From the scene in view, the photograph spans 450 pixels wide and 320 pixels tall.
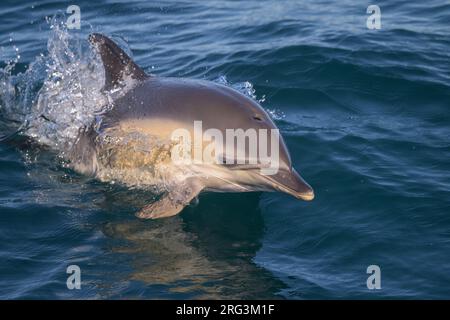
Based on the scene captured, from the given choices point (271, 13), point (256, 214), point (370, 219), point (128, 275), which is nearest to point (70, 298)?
point (128, 275)

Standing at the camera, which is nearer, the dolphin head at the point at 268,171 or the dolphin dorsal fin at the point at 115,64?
the dolphin head at the point at 268,171

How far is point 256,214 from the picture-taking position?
757 cm

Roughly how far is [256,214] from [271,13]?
7.04m

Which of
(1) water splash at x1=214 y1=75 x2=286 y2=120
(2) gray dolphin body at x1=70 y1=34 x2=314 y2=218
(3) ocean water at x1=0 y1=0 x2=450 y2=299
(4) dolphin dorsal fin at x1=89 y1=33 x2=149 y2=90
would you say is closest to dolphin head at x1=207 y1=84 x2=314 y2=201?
(2) gray dolphin body at x1=70 y1=34 x2=314 y2=218

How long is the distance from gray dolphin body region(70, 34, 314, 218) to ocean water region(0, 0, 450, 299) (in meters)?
0.24

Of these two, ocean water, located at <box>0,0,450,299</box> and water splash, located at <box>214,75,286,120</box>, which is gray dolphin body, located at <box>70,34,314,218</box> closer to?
ocean water, located at <box>0,0,450,299</box>

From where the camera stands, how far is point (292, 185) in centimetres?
671

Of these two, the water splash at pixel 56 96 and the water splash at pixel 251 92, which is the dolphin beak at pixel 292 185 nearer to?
the water splash at pixel 56 96

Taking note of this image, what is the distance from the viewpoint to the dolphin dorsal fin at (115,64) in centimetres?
810

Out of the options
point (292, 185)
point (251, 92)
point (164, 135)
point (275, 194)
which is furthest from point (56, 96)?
point (292, 185)

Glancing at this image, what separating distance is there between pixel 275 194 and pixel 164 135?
139cm

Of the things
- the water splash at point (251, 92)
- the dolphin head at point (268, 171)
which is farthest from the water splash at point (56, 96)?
the dolphin head at point (268, 171)

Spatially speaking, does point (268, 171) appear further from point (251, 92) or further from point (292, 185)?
point (251, 92)

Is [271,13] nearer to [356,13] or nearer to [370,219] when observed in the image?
[356,13]
